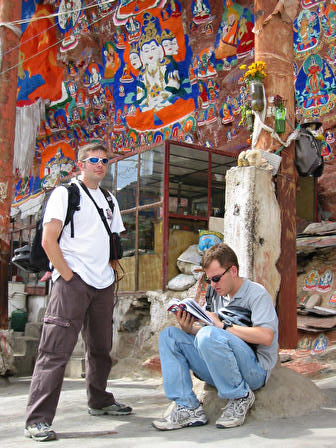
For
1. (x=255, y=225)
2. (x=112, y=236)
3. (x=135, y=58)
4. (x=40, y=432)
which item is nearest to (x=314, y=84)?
(x=135, y=58)

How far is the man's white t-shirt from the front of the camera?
3.68 metres

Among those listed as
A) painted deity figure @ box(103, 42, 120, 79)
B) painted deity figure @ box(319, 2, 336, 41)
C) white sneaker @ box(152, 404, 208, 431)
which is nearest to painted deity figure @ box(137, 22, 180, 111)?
painted deity figure @ box(103, 42, 120, 79)

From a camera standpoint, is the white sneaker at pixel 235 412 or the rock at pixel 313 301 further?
the rock at pixel 313 301

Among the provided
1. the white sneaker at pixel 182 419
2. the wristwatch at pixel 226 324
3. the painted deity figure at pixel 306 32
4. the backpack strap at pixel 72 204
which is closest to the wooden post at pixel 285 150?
the wristwatch at pixel 226 324

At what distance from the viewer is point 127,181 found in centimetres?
1016

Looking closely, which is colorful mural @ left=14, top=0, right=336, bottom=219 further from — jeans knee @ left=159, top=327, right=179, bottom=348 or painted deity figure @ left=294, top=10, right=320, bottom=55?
jeans knee @ left=159, top=327, right=179, bottom=348

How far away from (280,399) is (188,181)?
22.4 feet

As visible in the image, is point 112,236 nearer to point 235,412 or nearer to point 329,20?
point 235,412

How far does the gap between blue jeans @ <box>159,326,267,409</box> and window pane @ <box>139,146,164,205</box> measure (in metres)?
5.88

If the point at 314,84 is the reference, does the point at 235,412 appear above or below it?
below

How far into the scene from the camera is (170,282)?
8906 mm

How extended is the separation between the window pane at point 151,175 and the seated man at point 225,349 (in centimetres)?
586

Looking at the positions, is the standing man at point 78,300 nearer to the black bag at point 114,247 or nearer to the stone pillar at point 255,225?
the black bag at point 114,247

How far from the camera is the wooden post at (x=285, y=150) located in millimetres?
4691
